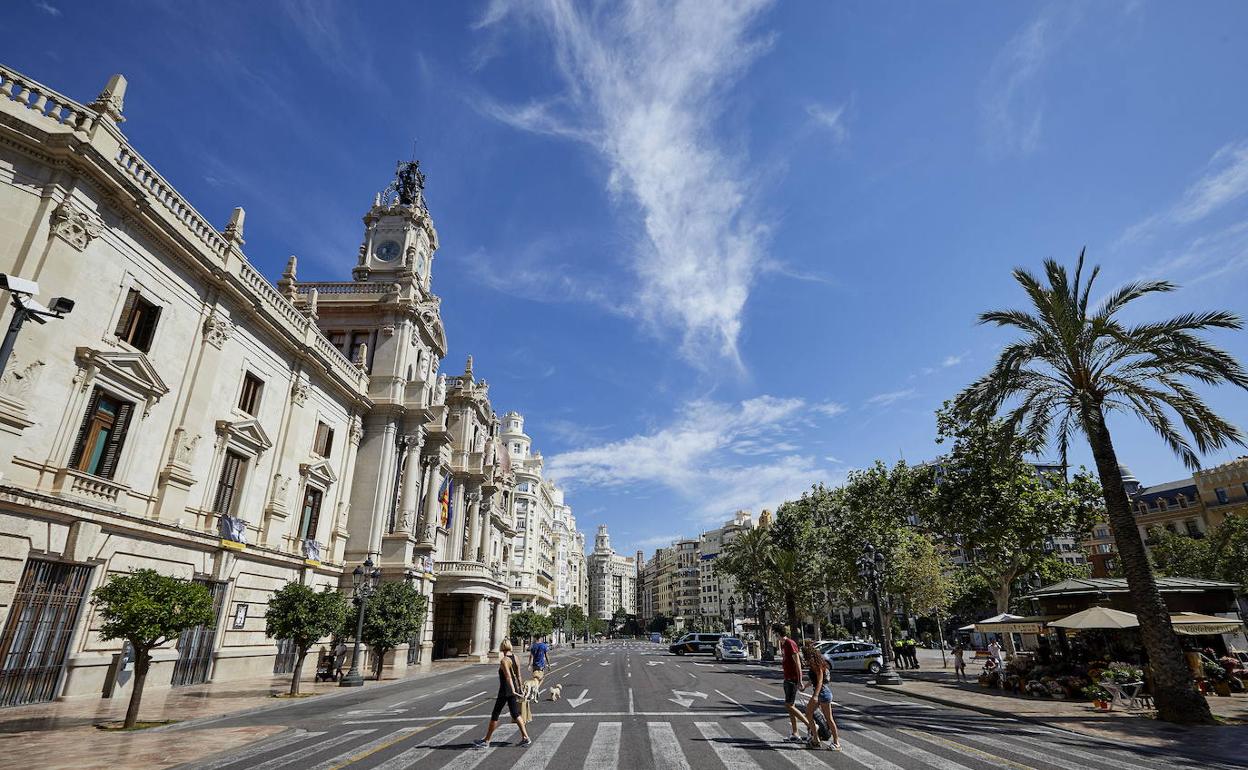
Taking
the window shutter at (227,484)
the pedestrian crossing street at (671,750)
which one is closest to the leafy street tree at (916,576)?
the pedestrian crossing street at (671,750)

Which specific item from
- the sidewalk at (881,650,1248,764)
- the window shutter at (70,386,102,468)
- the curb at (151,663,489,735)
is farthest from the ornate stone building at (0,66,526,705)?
the sidewalk at (881,650,1248,764)

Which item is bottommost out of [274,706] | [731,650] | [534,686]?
[731,650]

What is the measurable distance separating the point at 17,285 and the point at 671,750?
41.7 ft

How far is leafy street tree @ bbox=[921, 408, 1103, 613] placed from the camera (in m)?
26.9

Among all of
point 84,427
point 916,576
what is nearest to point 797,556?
point 916,576

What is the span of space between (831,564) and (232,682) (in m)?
38.7

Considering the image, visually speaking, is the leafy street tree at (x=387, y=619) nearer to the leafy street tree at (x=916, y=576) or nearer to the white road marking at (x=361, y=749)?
the white road marking at (x=361, y=749)

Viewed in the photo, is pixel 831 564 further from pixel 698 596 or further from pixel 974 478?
pixel 698 596

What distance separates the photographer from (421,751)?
999 cm

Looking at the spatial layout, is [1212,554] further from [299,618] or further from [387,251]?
[387,251]

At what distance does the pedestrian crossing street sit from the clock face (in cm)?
3456

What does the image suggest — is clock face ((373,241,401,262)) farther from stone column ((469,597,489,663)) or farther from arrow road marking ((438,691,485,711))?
arrow road marking ((438,691,485,711))

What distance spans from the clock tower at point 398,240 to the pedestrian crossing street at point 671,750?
32169 mm

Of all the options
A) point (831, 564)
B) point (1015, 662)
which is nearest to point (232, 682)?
point (1015, 662)
